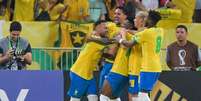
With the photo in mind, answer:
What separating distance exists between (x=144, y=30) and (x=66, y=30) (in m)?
3.17

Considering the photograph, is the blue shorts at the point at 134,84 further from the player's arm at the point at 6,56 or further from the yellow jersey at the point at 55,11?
the yellow jersey at the point at 55,11

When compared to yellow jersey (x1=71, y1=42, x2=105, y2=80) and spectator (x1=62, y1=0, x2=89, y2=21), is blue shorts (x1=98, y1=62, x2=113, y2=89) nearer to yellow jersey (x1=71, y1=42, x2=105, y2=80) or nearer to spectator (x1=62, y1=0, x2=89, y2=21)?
yellow jersey (x1=71, y1=42, x2=105, y2=80)

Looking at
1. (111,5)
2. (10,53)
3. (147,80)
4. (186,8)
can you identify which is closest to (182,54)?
(186,8)

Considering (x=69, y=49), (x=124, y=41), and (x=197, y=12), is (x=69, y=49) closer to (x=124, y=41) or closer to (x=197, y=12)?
(x=124, y=41)

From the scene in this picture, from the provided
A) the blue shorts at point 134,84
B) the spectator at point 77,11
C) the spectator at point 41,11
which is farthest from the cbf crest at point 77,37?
the blue shorts at point 134,84

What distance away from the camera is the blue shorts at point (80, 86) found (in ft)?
52.5

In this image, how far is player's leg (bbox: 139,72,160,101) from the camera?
15.1 m

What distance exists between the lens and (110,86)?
1574 cm

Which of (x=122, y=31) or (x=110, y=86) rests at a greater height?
(x=122, y=31)

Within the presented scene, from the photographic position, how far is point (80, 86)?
1602 cm

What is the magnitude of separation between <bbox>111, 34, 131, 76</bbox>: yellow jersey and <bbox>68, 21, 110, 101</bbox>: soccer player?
1.18 ft

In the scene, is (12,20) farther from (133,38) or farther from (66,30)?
(133,38)

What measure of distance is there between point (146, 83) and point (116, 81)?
739 mm

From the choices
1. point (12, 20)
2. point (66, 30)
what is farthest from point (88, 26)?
point (12, 20)
